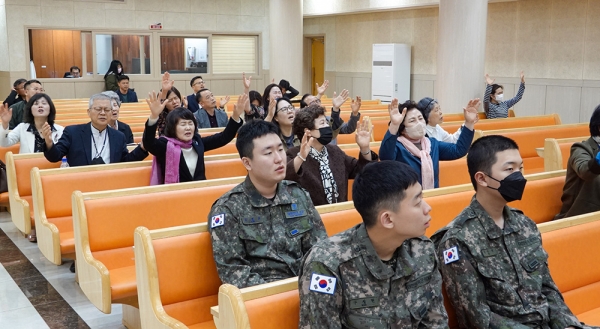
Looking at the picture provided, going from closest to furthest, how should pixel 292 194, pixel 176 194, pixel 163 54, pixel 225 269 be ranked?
1. pixel 225 269
2. pixel 292 194
3. pixel 176 194
4. pixel 163 54

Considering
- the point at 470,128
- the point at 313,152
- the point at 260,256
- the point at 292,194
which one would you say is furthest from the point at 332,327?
the point at 470,128

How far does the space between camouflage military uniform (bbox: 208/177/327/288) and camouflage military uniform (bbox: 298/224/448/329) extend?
0.61 metres

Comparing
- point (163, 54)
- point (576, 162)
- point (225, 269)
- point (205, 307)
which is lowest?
point (205, 307)

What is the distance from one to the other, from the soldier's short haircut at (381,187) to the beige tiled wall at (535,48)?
10519mm

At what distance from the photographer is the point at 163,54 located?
1692cm

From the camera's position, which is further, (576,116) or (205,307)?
(576,116)

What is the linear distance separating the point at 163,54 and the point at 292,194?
1480 cm

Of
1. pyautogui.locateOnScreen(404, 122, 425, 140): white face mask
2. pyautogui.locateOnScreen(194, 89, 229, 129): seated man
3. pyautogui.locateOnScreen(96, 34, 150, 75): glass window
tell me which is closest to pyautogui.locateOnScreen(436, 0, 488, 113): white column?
pyautogui.locateOnScreen(194, 89, 229, 129): seated man

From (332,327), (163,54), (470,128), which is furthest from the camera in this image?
(163,54)

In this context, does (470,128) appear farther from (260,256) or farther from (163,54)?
(163,54)

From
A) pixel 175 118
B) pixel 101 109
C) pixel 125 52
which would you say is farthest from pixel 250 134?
pixel 125 52

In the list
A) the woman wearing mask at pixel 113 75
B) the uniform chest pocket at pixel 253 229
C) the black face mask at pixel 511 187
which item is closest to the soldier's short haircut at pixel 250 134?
the uniform chest pocket at pixel 253 229

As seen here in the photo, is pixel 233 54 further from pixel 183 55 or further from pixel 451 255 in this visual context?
pixel 451 255

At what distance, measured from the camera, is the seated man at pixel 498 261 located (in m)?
2.48
